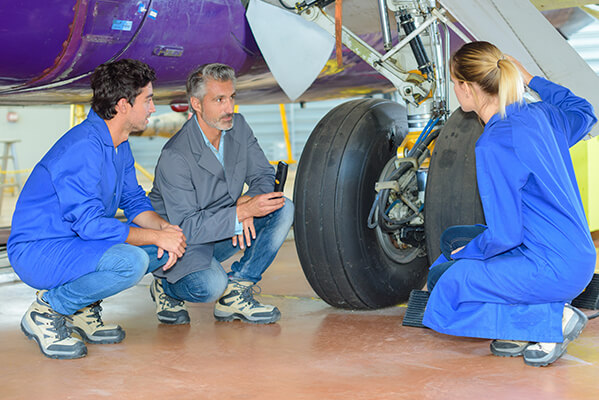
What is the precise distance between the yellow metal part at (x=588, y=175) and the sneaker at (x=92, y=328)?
343cm

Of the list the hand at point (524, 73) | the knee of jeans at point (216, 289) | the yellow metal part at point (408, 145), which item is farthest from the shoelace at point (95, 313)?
the hand at point (524, 73)

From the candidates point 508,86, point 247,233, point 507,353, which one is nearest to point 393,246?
point 247,233

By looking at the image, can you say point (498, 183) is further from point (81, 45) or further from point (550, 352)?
point (81, 45)

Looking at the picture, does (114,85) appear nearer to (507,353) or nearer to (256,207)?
(256,207)

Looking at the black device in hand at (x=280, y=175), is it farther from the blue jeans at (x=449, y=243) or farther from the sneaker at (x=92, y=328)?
the sneaker at (x=92, y=328)

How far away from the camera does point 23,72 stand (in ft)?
8.87

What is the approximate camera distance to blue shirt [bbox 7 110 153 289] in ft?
7.18

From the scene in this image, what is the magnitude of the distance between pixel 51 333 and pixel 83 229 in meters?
0.36

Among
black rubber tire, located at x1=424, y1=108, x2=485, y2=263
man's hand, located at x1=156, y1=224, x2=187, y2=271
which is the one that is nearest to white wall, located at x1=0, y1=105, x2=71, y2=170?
man's hand, located at x1=156, y1=224, x2=187, y2=271

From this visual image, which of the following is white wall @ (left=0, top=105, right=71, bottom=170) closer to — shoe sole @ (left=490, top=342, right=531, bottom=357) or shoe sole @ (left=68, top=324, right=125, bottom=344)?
shoe sole @ (left=68, top=324, right=125, bottom=344)

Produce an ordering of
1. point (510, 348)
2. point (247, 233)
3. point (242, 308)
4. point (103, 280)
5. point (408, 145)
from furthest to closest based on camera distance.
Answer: point (408, 145) < point (242, 308) < point (247, 233) < point (103, 280) < point (510, 348)

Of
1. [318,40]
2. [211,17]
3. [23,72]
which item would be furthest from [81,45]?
[318,40]

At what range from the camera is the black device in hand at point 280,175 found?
2.73 m

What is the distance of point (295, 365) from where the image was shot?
2.11 metres
